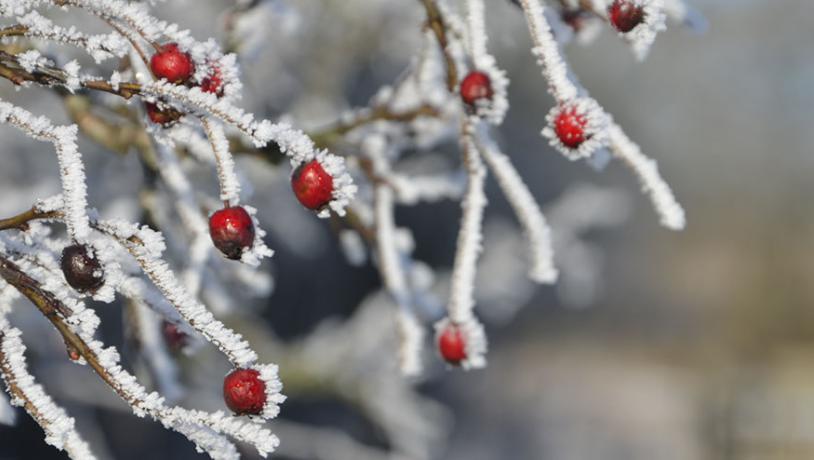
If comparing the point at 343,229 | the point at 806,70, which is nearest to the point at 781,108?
the point at 806,70

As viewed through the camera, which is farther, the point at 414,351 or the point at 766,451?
the point at 766,451

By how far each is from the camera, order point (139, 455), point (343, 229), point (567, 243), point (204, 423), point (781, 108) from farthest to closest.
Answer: point (781, 108) → point (139, 455) → point (567, 243) → point (343, 229) → point (204, 423)

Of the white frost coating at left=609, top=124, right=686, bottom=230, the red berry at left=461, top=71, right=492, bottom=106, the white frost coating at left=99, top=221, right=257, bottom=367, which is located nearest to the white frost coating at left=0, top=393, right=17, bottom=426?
the white frost coating at left=99, top=221, right=257, bottom=367

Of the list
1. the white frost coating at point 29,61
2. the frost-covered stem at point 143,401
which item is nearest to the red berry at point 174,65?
the white frost coating at point 29,61

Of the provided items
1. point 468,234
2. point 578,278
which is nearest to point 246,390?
point 468,234

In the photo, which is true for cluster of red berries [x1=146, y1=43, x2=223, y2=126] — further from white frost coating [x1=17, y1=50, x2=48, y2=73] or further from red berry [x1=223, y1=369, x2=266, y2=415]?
red berry [x1=223, y1=369, x2=266, y2=415]

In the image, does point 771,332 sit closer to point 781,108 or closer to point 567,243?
point 781,108

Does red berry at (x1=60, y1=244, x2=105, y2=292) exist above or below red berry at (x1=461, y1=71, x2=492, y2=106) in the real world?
below
